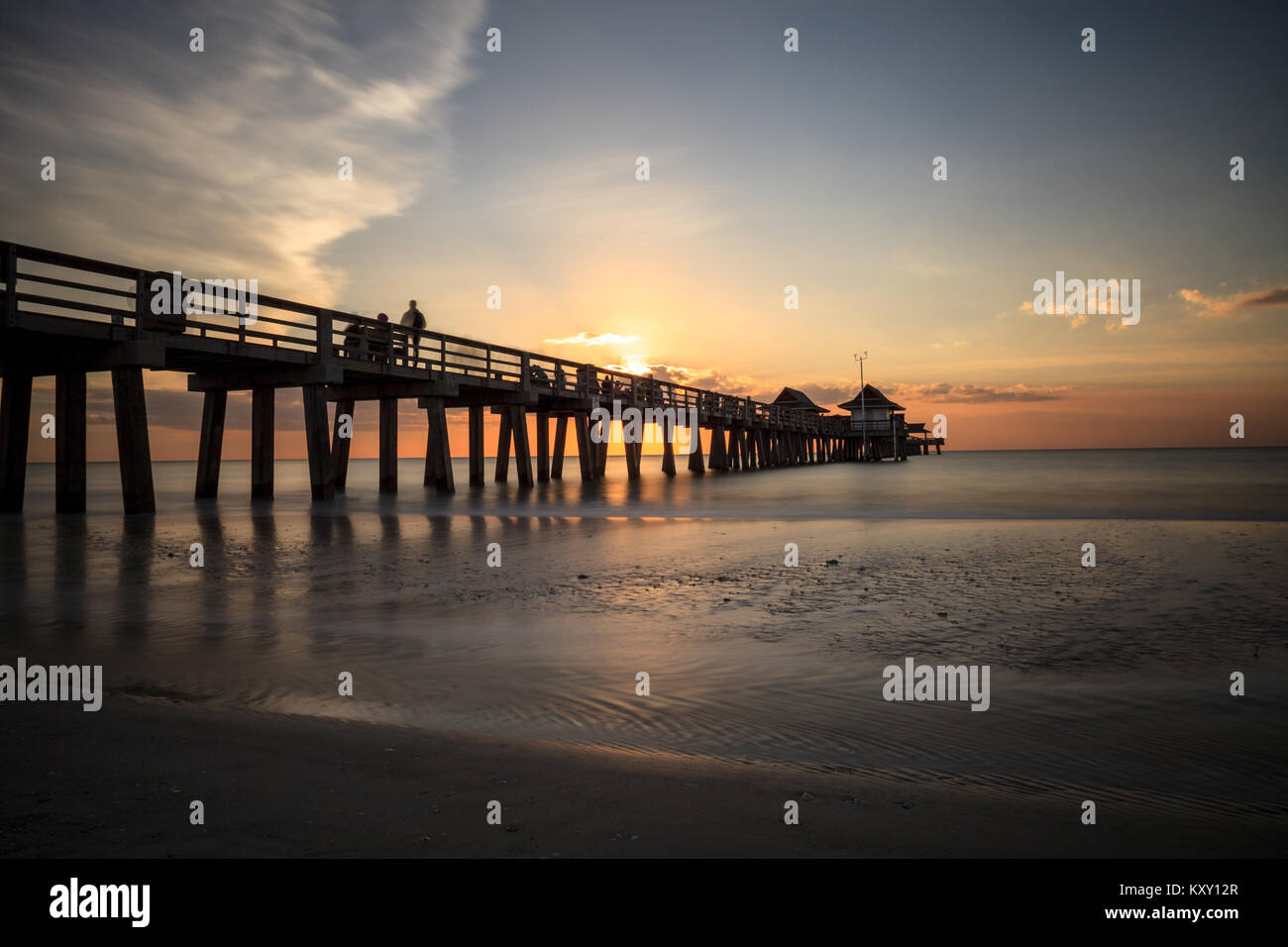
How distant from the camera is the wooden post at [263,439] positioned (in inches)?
763

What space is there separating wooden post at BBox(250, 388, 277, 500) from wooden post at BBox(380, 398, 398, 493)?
3.67m

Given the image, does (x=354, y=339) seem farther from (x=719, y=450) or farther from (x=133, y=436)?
(x=719, y=450)

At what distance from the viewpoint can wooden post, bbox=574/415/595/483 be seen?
108ft

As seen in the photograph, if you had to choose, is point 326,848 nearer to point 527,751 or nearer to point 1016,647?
point 527,751

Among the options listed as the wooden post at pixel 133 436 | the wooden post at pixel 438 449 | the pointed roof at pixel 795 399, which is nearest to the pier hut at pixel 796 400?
the pointed roof at pixel 795 399

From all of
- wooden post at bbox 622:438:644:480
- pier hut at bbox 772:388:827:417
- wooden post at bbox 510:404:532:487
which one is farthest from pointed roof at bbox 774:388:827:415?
wooden post at bbox 510:404:532:487

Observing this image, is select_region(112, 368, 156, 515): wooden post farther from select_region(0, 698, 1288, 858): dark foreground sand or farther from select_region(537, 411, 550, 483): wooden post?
select_region(537, 411, 550, 483): wooden post

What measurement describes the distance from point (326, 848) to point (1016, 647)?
448cm

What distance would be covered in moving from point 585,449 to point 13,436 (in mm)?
21134

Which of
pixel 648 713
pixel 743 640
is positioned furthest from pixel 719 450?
pixel 648 713

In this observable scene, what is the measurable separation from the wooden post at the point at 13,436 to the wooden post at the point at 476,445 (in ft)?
45.6
